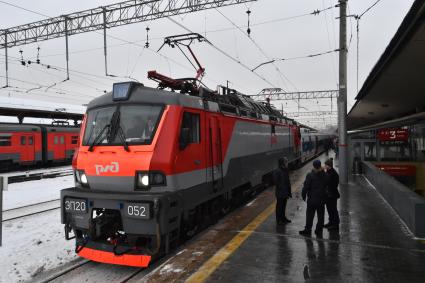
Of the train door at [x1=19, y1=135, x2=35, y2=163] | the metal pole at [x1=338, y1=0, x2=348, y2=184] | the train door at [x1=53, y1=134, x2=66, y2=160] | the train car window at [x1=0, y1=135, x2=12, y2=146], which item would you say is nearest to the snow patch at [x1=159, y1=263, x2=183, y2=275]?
the metal pole at [x1=338, y1=0, x2=348, y2=184]

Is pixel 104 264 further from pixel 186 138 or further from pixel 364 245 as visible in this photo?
pixel 364 245

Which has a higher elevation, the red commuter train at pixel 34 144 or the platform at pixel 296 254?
the red commuter train at pixel 34 144

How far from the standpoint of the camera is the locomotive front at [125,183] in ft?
19.2

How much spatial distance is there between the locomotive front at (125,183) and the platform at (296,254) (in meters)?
0.68

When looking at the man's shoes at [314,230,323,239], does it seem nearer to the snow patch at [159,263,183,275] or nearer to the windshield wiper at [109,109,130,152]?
the snow patch at [159,263,183,275]

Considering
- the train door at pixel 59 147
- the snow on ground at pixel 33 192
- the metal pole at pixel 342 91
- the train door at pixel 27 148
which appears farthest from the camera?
the train door at pixel 59 147

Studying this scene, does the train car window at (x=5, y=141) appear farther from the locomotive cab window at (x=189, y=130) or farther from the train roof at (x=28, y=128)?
the locomotive cab window at (x=189, y=130)

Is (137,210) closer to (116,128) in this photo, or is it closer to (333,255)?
(116,128)

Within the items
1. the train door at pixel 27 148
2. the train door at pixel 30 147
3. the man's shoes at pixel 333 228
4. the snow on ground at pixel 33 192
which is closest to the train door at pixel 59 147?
the train door at pixel 30 147

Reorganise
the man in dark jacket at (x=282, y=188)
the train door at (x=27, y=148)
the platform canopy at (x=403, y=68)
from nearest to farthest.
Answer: the platform canopy at (x=403, y=68) < the man in dark jacket at (x=282, y=188) < the train door at (x=27, y=148)

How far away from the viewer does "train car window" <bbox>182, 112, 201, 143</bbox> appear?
6.81 meters

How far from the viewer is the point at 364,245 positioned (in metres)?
6.80

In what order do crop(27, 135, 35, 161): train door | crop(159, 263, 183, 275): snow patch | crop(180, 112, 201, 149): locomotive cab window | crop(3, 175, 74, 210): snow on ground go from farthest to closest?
crop(27, 135, 35, 161): train door → crop(3, 175, 74, 210): snow on ground → crop(180, 112, 201, 149): locomotive cab window → crop(159, 263, 183, 275): snow patch

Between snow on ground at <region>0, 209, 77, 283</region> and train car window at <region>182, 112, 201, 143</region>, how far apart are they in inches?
123
